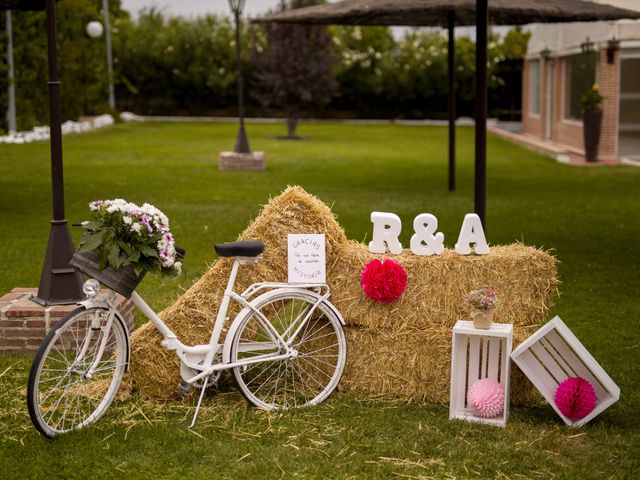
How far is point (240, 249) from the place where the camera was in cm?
515

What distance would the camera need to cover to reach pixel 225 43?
38.7 meters

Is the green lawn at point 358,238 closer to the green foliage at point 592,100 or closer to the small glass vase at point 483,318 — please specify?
the small glass vase at point 483,318

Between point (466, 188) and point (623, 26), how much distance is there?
6923mm

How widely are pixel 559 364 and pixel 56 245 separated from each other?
3.27 metres

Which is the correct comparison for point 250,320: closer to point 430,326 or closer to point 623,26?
point 430,326

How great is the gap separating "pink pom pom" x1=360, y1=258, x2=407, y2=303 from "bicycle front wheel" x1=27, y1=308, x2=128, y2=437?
132 centimetres

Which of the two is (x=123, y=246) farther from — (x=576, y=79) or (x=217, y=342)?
(x=576, y=79)

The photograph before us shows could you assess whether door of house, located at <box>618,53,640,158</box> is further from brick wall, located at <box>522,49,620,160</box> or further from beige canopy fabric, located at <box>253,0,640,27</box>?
beige canopy fabric, located at <box>253,0,640,27</box>

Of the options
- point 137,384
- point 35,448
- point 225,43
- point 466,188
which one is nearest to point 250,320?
point 137,384

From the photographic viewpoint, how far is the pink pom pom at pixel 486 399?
495cm

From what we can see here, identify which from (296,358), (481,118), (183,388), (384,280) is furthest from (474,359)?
(481,118)

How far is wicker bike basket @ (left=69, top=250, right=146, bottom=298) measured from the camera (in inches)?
184

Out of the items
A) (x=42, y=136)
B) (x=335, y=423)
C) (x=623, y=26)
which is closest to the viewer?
(x=335, y=423)

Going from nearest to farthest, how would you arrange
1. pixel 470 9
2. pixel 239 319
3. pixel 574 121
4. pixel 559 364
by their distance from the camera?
pixel 239 319 → pixel 559 364 → pixel 470 9 → pixel 574 121
